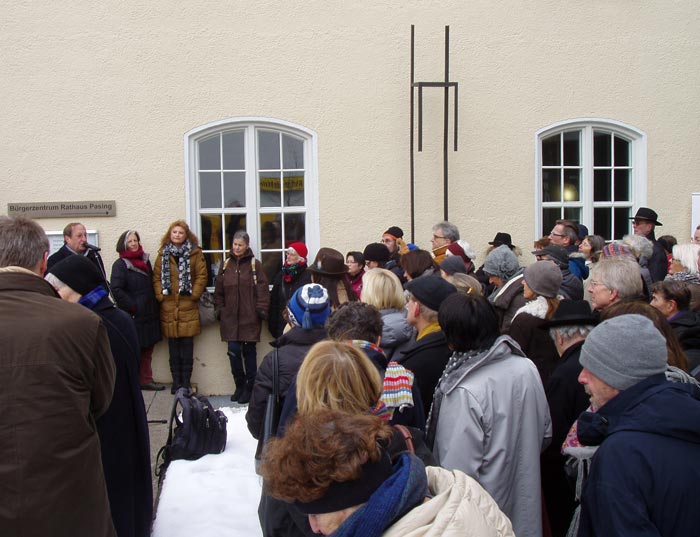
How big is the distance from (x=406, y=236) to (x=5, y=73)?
4.85m

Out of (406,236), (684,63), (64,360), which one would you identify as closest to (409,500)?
(64,360)

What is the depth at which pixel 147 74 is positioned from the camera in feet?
26.2

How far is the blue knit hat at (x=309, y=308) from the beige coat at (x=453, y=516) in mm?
1729

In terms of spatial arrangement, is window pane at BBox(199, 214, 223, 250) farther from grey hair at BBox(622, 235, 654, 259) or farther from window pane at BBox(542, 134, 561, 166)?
grey hair at BBox(622, 235, 654, 259)

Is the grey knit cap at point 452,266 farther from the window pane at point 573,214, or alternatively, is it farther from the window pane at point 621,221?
the window pane at point 621,221

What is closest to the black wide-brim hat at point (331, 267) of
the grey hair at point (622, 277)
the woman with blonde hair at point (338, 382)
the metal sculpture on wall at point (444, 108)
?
the metal sculpture on wall at point (444, 108)

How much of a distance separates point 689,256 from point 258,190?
15.6 feet

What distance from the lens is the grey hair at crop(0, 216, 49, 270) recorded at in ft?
→ 9.35

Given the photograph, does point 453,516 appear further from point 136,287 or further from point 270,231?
point 270,231

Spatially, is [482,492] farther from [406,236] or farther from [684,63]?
[684,63]

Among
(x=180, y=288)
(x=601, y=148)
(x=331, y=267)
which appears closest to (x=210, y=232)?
(x=180, y=288)

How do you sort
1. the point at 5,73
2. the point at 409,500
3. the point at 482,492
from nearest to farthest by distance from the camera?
the point at 409,500 → the point at 482,492 → the point at 5,73

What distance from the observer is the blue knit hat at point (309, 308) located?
3527 millimetres

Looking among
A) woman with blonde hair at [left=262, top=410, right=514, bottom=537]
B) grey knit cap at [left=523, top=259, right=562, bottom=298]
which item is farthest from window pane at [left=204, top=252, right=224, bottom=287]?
woman with blonde hair at [left=262, top=410, right=514, bottom=537]
